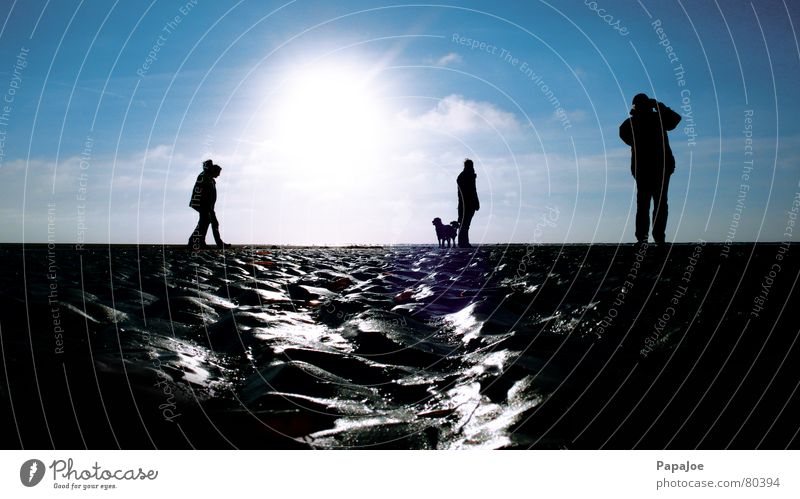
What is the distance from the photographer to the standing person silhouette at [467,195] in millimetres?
16219

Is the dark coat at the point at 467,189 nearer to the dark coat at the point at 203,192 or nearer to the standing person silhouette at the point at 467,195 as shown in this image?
the standing person silhouette at the point at 467,195

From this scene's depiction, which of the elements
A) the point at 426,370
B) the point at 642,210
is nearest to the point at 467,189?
the point at 642,210

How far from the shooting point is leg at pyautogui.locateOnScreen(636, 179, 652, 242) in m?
7.45

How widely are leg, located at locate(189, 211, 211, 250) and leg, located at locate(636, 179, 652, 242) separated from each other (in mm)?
11799

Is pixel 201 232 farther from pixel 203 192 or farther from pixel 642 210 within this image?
pixel 642 210

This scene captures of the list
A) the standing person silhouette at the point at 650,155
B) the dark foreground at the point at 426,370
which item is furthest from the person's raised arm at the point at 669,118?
the dark foreground at the point at 426,370

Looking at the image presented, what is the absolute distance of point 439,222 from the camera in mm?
26406

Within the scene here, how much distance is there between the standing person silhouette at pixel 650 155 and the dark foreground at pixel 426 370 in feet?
11.3

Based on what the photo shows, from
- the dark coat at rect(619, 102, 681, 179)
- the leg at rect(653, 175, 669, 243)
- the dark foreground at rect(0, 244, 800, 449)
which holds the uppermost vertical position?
the dark coat at rect(619, 102, 681, 179)

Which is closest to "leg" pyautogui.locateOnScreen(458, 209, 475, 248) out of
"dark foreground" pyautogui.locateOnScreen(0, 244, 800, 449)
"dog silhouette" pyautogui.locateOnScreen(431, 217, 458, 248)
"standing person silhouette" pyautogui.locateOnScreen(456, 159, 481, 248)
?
"standing person silhouette" pyautogui.locateOnScreen(456, 159, 481, 248)

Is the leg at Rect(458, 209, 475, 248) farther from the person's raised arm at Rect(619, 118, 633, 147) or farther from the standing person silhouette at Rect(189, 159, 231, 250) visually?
the person's raised arm at Rect(619, 118, 633, 147)

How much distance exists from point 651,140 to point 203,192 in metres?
11.6

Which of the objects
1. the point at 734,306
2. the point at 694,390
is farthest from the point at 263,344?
the point at 734,306
